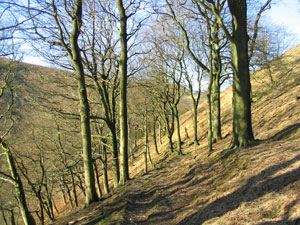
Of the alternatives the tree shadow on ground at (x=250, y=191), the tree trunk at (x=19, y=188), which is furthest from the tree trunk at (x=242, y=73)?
the tree trunk at (x=19, y=188)

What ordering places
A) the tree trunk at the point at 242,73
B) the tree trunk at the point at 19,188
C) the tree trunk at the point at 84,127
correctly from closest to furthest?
the tree trunk at the point at 242,73, the tree trunk at the point at 84,127, the tree trunk at the point at 19,188

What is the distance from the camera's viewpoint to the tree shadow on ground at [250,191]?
14.4 ft

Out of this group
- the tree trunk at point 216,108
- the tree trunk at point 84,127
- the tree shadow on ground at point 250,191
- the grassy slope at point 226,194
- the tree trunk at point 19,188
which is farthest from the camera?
the tree trunk at point 216,108

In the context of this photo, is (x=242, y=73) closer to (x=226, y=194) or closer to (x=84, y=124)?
(x=226, y=194)

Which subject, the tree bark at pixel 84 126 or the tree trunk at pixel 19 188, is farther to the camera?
the tree trunk at pixel 19 188

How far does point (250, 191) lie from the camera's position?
4723mm

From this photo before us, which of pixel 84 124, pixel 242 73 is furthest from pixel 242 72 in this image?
pixel 84 124

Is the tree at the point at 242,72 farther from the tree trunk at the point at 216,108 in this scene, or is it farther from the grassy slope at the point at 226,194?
the tree trunk at the point at 216,108

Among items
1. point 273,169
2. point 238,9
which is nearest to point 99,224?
point 273,169

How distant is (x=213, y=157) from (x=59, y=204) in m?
31.3

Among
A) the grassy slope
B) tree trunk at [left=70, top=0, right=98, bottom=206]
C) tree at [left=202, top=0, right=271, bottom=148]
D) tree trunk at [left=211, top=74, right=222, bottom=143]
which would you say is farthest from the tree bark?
tree trunk at [left=211, top=74, right=222, bottom=143]

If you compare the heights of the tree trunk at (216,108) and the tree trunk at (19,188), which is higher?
the tree trunk at (216,108)

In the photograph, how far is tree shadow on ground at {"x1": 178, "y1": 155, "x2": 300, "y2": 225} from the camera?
14.4 ft

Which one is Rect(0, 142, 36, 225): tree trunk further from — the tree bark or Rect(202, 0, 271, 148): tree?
Rect(202, 0, 271, 148): tree
